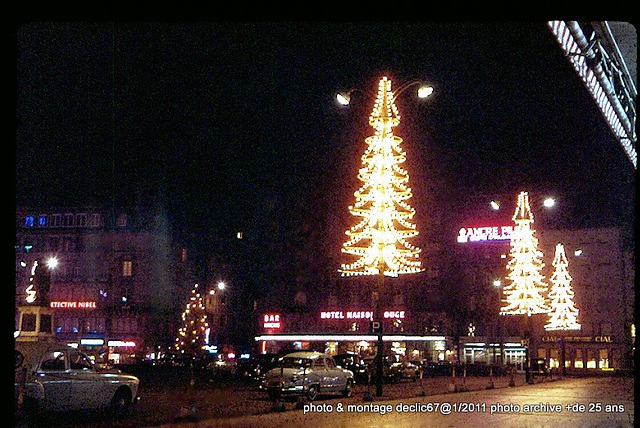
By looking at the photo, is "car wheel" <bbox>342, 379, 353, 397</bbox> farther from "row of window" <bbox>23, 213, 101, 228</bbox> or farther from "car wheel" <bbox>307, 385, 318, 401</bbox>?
"row of window" <bbox>23, 213, 101, 228</bbox>

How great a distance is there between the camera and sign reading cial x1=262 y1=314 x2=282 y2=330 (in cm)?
7512

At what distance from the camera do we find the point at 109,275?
7962 cm

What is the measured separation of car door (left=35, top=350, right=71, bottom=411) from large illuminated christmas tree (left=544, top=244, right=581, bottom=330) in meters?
51.9

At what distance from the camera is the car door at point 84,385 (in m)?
18.0

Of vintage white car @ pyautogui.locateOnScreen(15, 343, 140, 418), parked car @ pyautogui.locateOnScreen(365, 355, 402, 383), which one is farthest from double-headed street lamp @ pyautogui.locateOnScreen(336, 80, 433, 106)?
parked car @ pyautogui.locateOnScreen(365, 355, 402, 383)

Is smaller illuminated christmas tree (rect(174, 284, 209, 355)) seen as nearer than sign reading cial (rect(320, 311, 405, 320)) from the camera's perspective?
Yes

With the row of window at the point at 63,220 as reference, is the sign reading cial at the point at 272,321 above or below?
below

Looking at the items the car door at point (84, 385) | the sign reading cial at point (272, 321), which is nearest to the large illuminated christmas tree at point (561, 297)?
the sign reading cial at point (272, 321)

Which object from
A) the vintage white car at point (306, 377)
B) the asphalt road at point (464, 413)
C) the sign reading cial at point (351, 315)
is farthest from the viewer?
the sign reading cial at point (351, 315)

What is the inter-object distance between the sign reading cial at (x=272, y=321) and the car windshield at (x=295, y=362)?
49372 mm

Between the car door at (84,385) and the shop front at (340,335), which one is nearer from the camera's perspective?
the car door at (84,385)

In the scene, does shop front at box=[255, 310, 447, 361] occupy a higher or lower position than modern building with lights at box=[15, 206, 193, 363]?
lower

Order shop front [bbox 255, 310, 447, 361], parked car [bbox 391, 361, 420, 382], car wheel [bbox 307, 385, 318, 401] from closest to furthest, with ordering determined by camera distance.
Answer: car wheel [bbox 307, 385, 318, 401], parked car [bbox 391, 361, 420, 382], shop front [bbox 255, 310, 447, 361]

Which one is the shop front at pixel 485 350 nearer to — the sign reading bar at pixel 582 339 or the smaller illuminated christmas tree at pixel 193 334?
the sign reading bar at pixel 582 339
